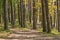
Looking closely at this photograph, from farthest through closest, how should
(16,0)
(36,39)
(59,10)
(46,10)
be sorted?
(16,0) < (59,10) < (46,10) < (36,39)

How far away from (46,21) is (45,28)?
2.45 feet

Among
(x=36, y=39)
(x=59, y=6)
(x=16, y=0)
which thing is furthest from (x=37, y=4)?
(x=36, y=39)

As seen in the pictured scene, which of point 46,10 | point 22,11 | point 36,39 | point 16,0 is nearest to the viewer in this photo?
point 36,39

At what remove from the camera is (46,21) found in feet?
73.8

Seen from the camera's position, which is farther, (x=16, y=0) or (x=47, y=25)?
(x=16, y=0)

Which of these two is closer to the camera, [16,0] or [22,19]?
[22,19]

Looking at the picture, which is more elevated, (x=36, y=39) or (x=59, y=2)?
(x=59, y=2)

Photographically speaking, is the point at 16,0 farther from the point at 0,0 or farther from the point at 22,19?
the point at 0,0

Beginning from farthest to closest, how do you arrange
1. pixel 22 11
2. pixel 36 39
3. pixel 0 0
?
pixel 22 11 < pixel 0 0 < pixel 36 39

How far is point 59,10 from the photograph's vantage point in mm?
24406

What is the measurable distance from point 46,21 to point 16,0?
15101 millimetres

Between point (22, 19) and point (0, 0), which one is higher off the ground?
point (0, 0)

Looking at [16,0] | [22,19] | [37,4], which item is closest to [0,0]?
[37,4]

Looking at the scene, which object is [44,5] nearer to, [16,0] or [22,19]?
[22,19]
